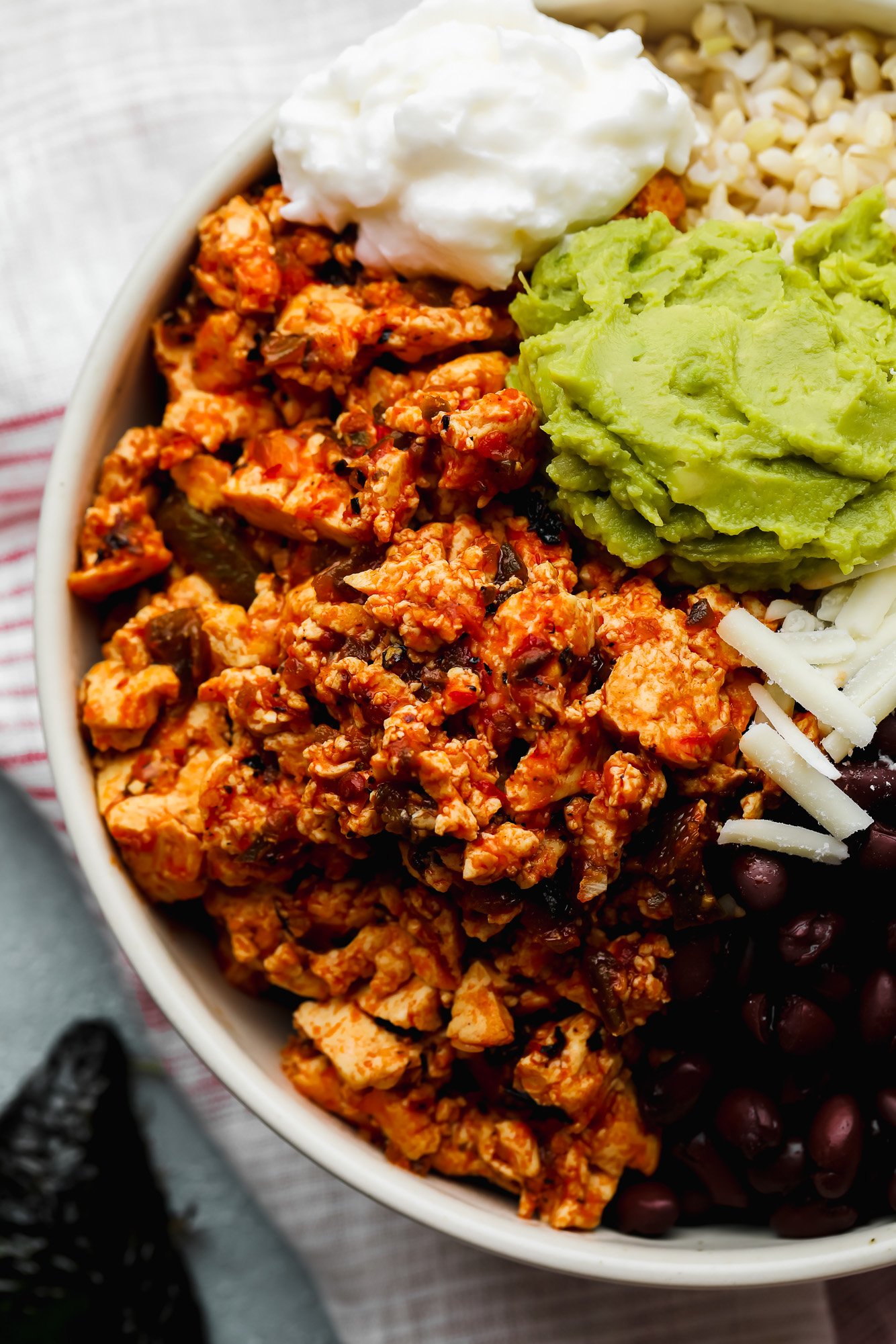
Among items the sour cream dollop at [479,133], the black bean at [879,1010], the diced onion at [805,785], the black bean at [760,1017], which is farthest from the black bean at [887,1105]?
the sour cream dollop at [479,133]

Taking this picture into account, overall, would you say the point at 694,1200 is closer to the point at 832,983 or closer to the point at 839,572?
the point at 832,983

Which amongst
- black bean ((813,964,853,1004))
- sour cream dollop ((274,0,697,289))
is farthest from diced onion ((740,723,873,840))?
sour cream dollop ((274,0,697,289))

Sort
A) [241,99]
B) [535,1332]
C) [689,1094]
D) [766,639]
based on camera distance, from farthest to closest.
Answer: [241,99] < [535,1332] < [689,1094] < [766,639]

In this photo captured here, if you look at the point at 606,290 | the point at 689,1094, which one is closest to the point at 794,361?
the point at 606,290

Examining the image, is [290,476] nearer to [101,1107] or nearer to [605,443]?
[605,443]

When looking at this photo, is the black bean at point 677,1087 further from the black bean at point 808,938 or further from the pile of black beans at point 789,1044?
the black bean at point 808,938

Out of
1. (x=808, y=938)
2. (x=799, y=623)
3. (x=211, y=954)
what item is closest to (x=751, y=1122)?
(x=808, y=938)
